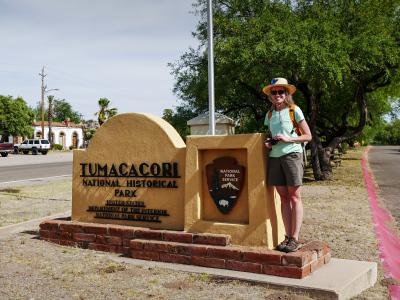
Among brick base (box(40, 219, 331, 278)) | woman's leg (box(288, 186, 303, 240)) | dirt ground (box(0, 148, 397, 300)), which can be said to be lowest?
dirt ground (box(0, 148, 397, 300))

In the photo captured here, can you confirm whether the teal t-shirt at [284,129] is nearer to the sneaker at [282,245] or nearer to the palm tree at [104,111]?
the sneaker at [282,245]

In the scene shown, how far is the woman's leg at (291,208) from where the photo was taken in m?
4.84

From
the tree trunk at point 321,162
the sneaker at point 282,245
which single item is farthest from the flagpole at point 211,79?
the tree trunk at point 321,162

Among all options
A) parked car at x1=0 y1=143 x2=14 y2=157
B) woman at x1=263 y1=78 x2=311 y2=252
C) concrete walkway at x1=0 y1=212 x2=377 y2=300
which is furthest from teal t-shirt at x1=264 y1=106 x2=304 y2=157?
parked car at x1=0 y1=143 x2=14 y2=157

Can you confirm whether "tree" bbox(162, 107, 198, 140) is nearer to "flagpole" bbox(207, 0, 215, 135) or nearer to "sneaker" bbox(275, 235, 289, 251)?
"flagpole" bbox(207, 0, 215, 135)

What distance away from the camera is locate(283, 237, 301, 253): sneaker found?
473 centimetres

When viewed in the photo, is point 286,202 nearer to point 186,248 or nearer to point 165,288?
point 186,248

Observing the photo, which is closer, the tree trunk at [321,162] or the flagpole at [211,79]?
the flagpole at [211,79]

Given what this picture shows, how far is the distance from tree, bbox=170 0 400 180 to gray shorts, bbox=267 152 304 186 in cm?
825

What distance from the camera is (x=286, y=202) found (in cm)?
497

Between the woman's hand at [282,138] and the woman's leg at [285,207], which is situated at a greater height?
the woman's hand at [282,138]

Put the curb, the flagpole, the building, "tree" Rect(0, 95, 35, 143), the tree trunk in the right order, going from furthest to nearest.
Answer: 1. the building
2. "tree" Rect(0, 95, 35, 143)
3. the tree trunk
4. the flagpole
5. the curb

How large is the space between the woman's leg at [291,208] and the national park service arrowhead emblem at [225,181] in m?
0.55

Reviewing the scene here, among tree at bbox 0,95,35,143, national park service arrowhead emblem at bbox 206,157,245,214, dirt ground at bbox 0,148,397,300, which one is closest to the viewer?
dirt ground at bbox 0,148,397,300
